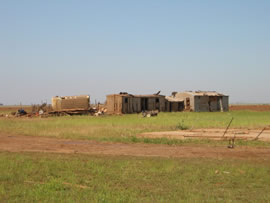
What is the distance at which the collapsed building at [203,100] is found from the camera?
49.5 meters

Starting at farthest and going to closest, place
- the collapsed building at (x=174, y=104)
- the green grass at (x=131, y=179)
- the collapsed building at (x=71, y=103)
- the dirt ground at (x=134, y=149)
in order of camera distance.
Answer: the collapsed building at (x=174, y=104) < the collapsed building at (x=71, y=103) < the dirt ground at (x=134, y=149) < the green grass at (x=131, y=179)

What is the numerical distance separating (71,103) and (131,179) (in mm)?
37398

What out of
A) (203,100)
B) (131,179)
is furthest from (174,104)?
(131,179)

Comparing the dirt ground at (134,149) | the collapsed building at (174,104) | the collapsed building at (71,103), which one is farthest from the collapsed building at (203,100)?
the dirt ground at (134,149)

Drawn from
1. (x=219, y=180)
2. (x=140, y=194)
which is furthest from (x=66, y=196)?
(x=219, y=180)

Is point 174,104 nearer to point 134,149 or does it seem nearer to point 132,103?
point 132,103

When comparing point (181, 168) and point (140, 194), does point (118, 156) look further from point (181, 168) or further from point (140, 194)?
point (140, 194)

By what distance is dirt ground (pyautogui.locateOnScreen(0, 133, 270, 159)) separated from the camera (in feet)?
44.8

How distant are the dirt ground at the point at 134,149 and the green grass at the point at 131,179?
1327mm

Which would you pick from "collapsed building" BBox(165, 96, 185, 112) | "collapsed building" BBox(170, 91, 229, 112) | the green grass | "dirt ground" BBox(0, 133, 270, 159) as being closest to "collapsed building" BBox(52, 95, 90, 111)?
"collapsed building" BBox(165, 96, 185, 112)

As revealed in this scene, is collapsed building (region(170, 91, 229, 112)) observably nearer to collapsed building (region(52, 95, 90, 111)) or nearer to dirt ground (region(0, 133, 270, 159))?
collapsed building (region(52, 95, 90, 111))

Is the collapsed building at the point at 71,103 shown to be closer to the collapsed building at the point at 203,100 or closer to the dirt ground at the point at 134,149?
the collapsed building at the point at 203,100

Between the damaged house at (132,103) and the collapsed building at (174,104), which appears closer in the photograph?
the damaged house at (132,103)

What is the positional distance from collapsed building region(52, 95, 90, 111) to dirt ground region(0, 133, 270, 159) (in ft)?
93.6
